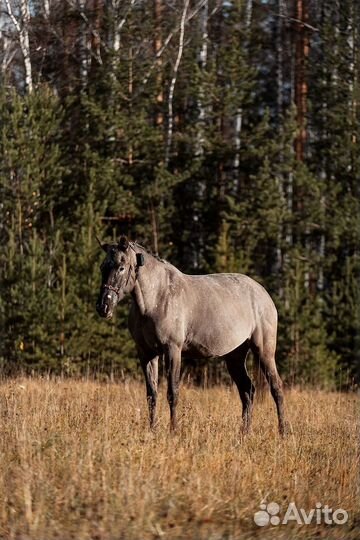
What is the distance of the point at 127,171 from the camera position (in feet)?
70.6

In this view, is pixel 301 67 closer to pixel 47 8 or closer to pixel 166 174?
pixel 166 174

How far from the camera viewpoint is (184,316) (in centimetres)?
923

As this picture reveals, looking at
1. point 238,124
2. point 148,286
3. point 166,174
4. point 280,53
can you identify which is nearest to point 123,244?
point 148,286

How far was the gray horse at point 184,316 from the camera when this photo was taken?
28.8ft

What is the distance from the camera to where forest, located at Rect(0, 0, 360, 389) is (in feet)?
59.8

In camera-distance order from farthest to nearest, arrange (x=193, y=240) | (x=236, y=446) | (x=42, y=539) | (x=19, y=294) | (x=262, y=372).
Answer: (x=193, y=240)
(x=19, y=294)
(x=262, y=372)
(x=236, y=446)
(x=42, y=539)

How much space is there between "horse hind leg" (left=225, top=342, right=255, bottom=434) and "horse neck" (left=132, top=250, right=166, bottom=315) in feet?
5.26

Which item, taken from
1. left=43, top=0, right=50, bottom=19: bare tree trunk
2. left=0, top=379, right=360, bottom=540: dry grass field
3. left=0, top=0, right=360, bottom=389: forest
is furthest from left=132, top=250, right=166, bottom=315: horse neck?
left=43, top=0, right=50, bottom=19: bare tree trunk

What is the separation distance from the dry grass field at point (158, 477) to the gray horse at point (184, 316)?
2.33 ft

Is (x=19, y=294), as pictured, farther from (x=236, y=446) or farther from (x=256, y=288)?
(x=236, y=446)

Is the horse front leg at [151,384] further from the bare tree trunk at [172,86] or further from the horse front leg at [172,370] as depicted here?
the bare tree trunk at [172,86]

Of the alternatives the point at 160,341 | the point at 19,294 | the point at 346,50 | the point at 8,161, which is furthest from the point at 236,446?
the point at 346,50

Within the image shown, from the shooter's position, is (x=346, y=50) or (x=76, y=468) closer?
(x=76, y=468)

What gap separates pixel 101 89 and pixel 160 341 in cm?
1293
